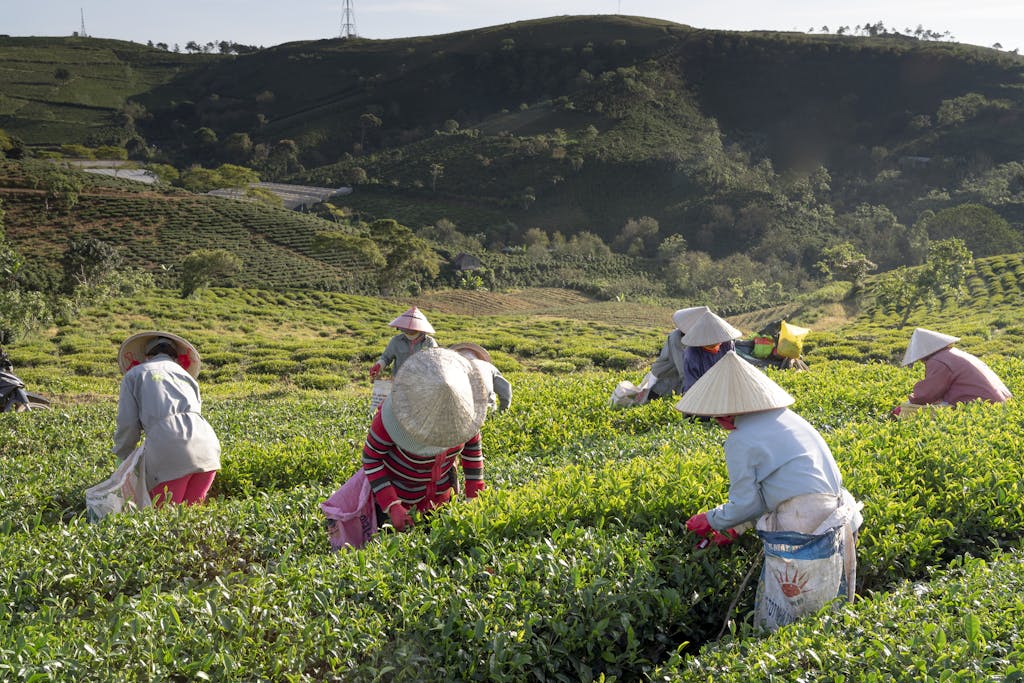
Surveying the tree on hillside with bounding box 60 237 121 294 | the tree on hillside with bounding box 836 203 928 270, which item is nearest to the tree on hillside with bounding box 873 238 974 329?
the tree on hillside with bounding box 836 203 928 270

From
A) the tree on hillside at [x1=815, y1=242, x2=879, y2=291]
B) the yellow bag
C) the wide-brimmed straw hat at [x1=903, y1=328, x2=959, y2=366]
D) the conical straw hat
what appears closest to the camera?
the wide-brimmed straw hat at [x1=903, y1=328, x2=959, y2=366]

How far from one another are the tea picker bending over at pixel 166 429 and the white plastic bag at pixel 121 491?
0.06m

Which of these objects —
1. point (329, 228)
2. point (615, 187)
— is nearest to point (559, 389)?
point (329, 228)

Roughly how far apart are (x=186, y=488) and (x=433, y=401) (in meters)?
2.97

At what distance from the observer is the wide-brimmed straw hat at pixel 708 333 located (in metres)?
8.34

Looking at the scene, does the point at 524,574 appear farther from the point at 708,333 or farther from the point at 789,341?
the point at 789,341

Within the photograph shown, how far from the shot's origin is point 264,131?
371ft

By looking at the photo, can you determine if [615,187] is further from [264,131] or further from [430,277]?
[264,131]

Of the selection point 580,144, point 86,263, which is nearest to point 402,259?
point 86,263

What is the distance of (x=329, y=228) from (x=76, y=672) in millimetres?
66388

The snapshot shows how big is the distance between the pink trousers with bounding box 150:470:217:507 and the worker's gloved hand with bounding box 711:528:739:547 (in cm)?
375

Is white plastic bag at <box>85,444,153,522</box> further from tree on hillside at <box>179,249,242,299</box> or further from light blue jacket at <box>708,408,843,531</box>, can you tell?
tree on hillside at <box>179,249,242,299</box>

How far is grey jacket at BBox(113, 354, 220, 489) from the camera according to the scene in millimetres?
5875

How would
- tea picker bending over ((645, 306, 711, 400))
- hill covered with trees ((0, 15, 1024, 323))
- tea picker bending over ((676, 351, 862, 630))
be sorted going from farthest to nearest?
hill covered with trees ((0, 15, 1024, 323))
tea picker bending over ((645, 306, 711, 400))
tea picker bending over ((676, 351, 862, 630))
